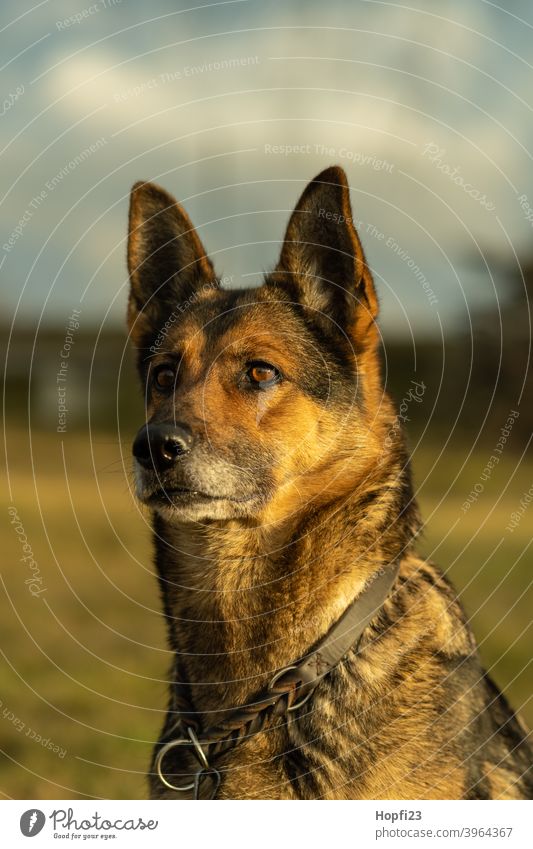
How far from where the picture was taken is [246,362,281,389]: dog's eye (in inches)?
215

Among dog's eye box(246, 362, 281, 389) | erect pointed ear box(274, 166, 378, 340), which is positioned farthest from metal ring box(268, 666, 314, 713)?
erect pointed ear box(274, 166, 378, 340)

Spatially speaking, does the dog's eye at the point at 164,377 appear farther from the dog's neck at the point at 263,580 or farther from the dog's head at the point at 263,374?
the dog's neck at the point at 263,580

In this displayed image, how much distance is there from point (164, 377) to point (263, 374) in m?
0.69

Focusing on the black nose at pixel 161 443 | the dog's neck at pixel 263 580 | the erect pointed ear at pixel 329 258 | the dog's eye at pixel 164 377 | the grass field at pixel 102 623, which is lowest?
the grass field at pixel 102 623

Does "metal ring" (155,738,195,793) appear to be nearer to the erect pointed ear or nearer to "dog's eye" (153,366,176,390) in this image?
"dog's eye" (153,366,176,390)

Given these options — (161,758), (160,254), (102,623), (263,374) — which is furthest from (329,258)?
(102,623)

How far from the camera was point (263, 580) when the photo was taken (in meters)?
5.27

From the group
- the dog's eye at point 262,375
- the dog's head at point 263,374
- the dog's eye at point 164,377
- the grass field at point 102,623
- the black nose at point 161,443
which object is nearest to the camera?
the black nose at point 161,443

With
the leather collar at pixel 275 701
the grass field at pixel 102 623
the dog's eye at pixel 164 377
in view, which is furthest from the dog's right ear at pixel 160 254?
the leather collar at pixel 275 701

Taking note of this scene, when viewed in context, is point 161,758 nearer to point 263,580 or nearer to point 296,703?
point 296,703

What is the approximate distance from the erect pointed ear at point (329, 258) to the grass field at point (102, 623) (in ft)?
3.85

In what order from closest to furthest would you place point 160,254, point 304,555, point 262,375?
point 304,555 → point 262,375 → point 160,254

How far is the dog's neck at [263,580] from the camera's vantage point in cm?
507
